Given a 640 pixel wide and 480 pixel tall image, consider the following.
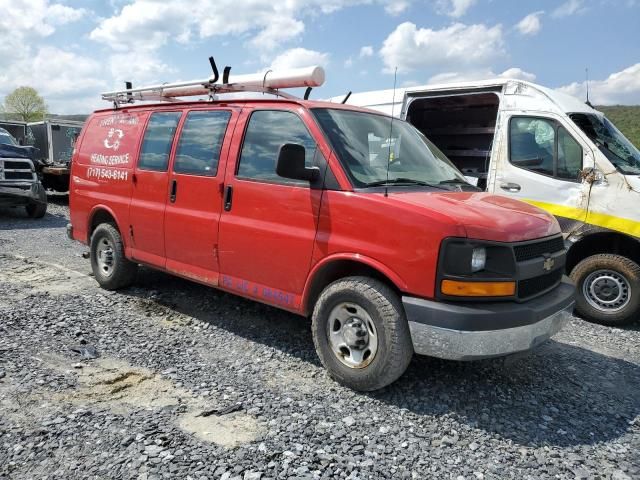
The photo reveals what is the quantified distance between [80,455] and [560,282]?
11.6 ft

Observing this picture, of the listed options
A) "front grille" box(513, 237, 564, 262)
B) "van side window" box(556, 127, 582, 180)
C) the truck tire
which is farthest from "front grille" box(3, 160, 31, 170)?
"front grille" box(513, 237, 564, 262)

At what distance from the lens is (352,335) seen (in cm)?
364

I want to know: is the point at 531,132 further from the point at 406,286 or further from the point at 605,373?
the point at 406,286

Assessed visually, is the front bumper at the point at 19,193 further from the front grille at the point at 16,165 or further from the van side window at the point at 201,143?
the van side window at the point at 201,143

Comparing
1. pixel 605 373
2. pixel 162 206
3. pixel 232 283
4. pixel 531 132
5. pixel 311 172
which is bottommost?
pixel 605 373

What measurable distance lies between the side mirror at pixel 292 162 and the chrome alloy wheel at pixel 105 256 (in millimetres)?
3096

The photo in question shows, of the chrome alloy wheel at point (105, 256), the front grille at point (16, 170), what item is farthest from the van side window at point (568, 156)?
the front grille at point (16, 170)

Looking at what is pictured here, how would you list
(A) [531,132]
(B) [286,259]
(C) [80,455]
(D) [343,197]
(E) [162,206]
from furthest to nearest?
(A) [531,132] < (E) [162,206] < (B) [286,259] < (D) [343,197] < (C) [80,455]

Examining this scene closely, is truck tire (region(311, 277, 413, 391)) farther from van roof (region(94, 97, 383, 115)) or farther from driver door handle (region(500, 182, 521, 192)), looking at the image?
driver door handle (region(500, 182, 521, 192))

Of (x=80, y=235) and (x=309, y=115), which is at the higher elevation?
(x=309, y=115)

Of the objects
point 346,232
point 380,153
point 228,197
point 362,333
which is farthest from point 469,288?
point 228,197

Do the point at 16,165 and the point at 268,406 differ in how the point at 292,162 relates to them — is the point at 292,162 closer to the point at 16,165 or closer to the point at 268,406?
the point at 268,406

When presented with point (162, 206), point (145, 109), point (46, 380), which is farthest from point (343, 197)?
point (145, 109)

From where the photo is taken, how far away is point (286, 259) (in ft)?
13.1
